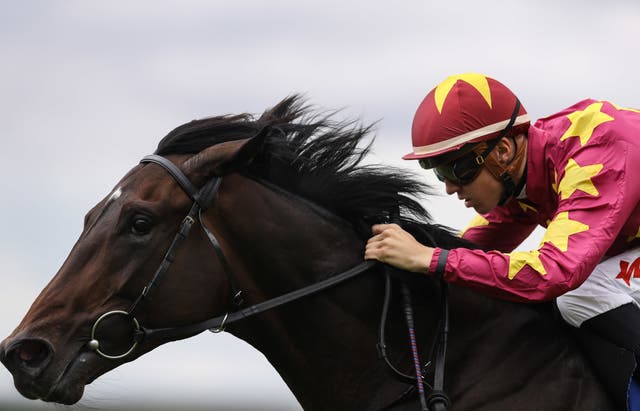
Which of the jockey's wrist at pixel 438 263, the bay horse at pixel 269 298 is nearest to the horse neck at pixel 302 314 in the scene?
the bay horse at pixel 269 298

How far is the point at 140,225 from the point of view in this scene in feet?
13.6

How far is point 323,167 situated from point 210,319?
3.12 ft

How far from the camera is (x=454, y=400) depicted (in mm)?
4246

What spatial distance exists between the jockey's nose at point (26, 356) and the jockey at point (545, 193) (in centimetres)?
149

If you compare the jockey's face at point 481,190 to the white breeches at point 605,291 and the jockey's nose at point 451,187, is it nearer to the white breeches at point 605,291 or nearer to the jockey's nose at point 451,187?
the jockey's nose at point 451,187

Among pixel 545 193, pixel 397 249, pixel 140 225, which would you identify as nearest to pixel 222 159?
pixel 140 225

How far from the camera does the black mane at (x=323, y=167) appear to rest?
455 centimetres

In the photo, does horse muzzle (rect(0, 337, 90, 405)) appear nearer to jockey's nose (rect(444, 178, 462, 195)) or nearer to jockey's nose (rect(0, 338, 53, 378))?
jockey's nose (rect(0, 338, 53, 378))

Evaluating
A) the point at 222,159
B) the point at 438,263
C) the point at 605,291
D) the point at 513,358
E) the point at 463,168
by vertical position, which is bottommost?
the point at 513,358

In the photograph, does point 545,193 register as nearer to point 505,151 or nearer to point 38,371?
point 505,151

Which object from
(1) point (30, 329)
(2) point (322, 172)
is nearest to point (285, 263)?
(2) point (322, 172)

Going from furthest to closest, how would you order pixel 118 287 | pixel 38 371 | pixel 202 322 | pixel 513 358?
1. pixel 513 358
2. pixel 202 322
3. pixel 118 287
4. pixel 38 371

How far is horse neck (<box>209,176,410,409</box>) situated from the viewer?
14.2 ft

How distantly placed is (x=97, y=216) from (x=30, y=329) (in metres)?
0.57
